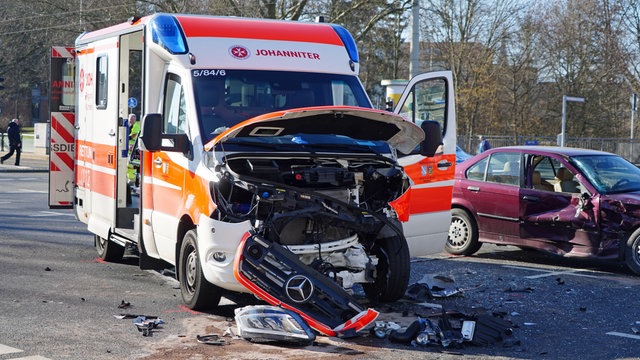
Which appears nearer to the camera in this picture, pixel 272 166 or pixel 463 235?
pixel 272 166

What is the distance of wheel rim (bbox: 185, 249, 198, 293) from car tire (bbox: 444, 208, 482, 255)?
206 inches

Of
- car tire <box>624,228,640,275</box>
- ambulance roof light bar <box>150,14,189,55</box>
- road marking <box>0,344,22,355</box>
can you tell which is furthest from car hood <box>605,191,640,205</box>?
road marking <box>0,344,22,355</box>

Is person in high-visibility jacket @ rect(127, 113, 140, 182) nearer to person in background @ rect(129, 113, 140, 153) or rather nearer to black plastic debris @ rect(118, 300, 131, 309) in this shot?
person in background @ rect(129, 113, 140, 153)

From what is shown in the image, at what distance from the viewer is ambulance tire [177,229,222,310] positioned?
7992 mm

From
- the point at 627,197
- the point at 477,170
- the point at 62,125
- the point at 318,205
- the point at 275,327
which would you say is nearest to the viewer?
the point at 275,327

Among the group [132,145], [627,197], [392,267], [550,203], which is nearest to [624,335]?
[392,267]

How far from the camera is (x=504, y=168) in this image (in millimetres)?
12352

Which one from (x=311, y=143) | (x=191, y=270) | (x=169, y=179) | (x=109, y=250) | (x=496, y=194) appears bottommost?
(x=109, y=250)

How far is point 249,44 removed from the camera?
29.0 feet

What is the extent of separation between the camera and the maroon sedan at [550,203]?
36.0 feet

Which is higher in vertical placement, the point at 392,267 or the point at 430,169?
the point at 430,169

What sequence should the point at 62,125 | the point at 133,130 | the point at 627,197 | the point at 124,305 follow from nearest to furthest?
the point at 124,305, the point at 627,197, the point at 133,130, the point at 62,125

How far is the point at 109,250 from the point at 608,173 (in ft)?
21.6

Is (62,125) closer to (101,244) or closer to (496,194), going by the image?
(101,244)
